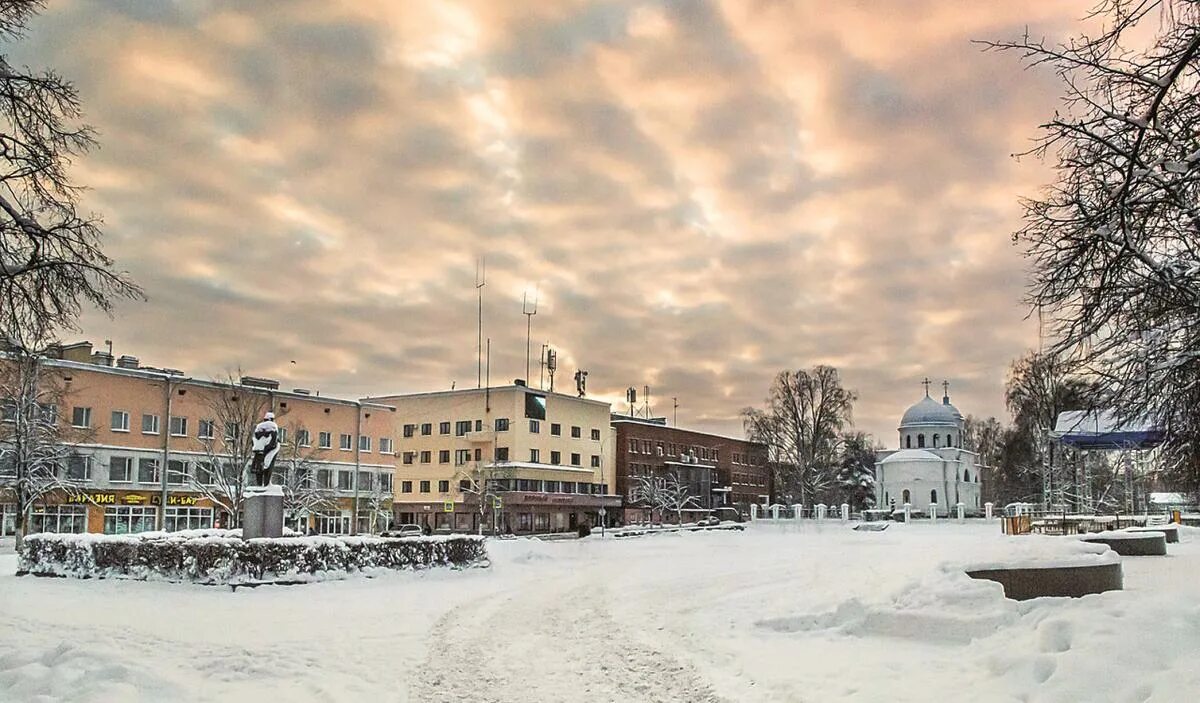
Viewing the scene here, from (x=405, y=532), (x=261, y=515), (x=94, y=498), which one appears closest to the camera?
(x=261, y=515)

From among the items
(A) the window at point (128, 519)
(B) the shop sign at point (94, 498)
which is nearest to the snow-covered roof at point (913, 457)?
(A) the window at point (128, 519)

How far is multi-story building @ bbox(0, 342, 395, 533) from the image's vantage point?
153ft

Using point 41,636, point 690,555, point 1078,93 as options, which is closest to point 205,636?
point 41,636

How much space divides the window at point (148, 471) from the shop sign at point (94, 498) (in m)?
1.77

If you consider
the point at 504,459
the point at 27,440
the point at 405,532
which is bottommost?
the point at 405,532

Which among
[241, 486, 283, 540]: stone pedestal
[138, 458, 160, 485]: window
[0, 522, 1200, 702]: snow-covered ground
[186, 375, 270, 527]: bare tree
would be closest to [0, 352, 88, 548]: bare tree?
[138, 458, 160, 485]: window

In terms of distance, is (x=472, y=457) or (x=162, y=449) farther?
(x=472, y=457)

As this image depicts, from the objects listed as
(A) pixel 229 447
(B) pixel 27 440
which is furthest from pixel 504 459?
(B) pixel 27 440

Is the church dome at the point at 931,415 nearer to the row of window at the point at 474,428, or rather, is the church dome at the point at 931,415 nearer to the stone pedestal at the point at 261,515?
the row of window at the point at 474,428

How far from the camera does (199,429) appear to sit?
176ft

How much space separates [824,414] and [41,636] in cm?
6773

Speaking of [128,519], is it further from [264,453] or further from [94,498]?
[264,453]

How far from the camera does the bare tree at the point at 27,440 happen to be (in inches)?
1510

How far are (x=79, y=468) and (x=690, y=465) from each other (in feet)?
186
